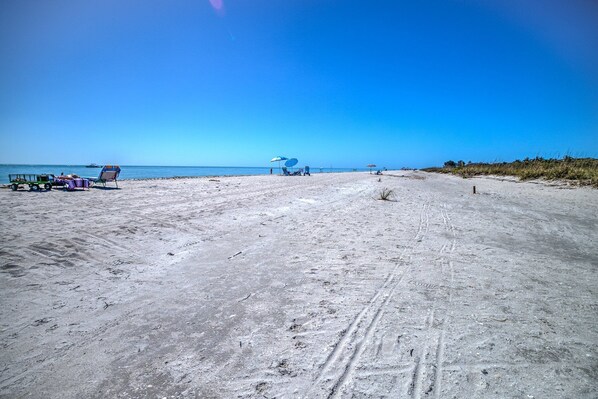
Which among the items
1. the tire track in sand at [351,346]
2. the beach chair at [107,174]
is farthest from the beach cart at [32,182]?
the tire track in sand at [351,346]

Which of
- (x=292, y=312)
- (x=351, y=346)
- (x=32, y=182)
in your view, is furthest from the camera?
(x=32, y=182)

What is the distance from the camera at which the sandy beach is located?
2074mm

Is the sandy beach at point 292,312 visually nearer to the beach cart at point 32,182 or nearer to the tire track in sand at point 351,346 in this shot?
the tire track in sand at point 351,346

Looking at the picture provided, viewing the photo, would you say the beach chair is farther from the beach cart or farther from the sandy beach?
the sandy beach

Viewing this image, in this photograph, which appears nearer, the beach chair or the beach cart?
the beach cart

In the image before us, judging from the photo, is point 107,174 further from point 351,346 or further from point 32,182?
point 351,346

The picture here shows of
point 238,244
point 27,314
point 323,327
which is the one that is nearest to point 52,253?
point 27,314

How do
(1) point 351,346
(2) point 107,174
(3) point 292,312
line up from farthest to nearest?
(2) point 107,174
(3) point 292,312
(1) point 351,346

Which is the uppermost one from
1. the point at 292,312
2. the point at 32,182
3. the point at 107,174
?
the point at 107,174

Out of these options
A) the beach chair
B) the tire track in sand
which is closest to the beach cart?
the beach chair

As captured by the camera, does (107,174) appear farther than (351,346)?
Yes

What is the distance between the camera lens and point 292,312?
119 inches

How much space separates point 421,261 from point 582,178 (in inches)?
739

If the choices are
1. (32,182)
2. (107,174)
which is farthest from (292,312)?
(107,174)
